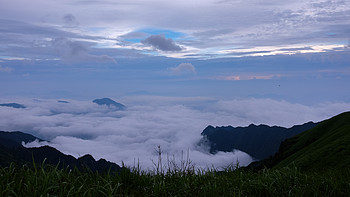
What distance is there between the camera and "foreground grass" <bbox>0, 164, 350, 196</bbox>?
700 cm

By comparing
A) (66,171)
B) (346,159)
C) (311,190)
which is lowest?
(346,159)

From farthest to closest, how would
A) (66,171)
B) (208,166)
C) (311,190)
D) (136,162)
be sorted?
(208,166)
(136,162)
(66,171)
(311,190)

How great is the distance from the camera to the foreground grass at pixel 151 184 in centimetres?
700

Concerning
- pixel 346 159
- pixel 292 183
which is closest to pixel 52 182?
pixel 292 183

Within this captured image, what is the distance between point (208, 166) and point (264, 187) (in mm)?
2580

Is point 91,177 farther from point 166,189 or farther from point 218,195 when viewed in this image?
point 218,195

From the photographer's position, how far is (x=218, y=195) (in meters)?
7.33

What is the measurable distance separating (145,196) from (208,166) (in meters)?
3.48

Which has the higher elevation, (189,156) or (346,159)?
(189,156)

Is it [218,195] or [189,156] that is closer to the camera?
[218,195]

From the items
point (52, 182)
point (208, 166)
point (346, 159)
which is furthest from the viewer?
point (346, 159)

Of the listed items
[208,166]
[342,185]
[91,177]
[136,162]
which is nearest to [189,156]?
[208,166]

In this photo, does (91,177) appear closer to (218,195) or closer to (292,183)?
(218,195)

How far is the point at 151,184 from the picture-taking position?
322 inches
